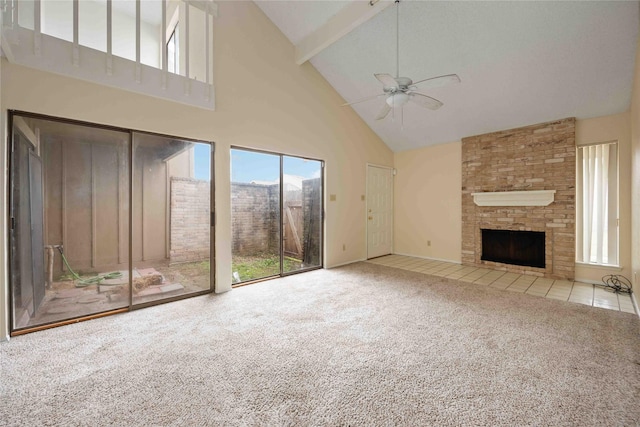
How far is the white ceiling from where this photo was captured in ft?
9.85

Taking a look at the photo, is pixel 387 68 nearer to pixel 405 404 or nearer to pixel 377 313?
pixel 377 313

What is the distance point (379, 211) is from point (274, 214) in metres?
2.88

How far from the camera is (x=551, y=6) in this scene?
2.86m

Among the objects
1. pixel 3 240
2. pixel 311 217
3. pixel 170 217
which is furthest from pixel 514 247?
pixel 3 240

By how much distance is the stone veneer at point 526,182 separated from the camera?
4.27 metres

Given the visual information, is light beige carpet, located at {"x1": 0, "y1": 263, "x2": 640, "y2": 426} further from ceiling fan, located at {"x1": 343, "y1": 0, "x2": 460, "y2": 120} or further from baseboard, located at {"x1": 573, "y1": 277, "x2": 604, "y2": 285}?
ceiling fan, located at {"x1": 343, "y1": 0, "x2": 460, "y2": 120}

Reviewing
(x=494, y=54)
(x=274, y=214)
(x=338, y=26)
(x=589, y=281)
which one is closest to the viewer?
(x=494, y=54)

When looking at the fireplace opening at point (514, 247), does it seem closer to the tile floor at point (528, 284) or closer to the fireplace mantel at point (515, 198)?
the tile floor at point (528, 284)

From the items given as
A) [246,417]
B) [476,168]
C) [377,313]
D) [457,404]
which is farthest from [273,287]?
[476,168]

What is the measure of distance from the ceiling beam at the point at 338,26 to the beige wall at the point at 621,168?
12.5 feet

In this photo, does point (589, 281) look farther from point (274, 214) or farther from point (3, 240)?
point (3, 240)

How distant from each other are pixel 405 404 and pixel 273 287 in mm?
2624

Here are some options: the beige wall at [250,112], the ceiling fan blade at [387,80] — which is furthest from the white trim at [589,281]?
the ceiling fan blade at [387,80]

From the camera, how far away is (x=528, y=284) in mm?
4074
